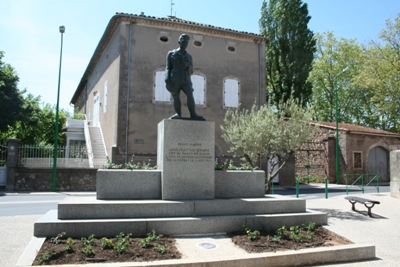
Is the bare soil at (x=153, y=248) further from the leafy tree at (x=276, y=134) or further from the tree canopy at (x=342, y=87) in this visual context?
the tree canopy at (x=342, y=87)

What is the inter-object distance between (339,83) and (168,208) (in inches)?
1375

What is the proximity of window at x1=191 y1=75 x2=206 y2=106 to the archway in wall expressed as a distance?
44.0 ft

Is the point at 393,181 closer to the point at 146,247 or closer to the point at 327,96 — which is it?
the point at 146,247

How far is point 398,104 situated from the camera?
24.2 m

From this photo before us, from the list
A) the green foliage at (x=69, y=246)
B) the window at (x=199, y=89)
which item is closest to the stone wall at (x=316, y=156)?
the window at (x=199, y=89)

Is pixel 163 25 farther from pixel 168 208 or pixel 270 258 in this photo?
pixel 270 258

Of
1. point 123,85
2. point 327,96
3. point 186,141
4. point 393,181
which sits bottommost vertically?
point 393,181

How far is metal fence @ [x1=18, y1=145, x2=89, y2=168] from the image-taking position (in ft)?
57.2

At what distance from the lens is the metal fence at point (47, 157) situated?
57.2 ft

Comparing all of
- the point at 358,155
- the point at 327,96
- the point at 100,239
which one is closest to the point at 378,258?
the point at 100,239

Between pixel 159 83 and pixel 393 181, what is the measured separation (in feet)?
40.0

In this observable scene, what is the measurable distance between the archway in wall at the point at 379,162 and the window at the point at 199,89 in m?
13.4

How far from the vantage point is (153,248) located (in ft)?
18.0

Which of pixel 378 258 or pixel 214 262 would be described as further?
pixel 378 258
